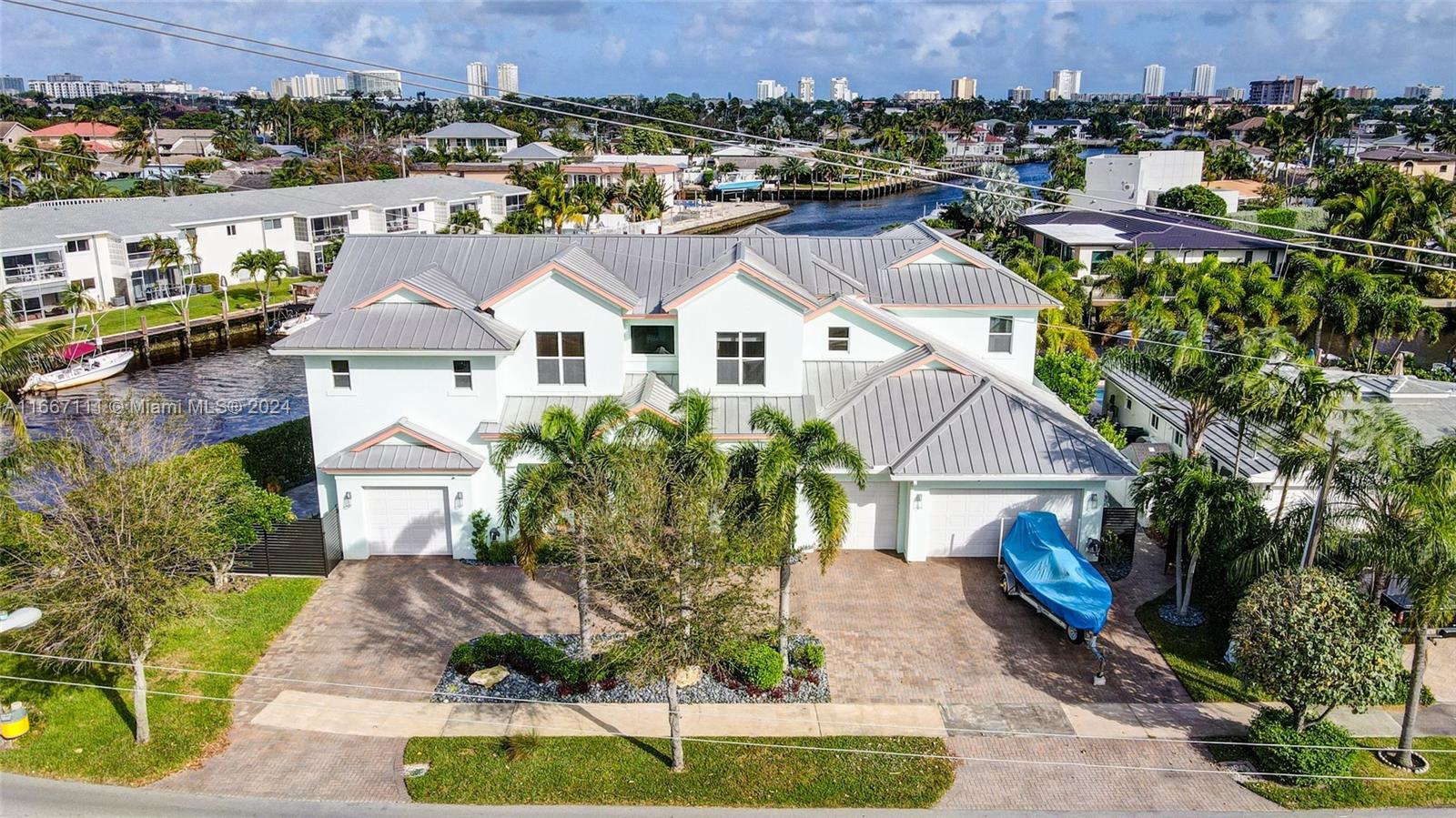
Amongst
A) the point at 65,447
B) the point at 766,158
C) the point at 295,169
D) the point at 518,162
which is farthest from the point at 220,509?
the point at 766,158

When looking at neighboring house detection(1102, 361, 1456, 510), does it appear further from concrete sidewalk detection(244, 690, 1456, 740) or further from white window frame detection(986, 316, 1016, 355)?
concrete sidewalk detection(244, 690, 1456, 740)

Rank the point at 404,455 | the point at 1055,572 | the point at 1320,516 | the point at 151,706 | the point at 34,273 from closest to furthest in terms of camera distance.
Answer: the point at 1320,516, the point at 151,706, the point at 1055,572, the point at 404,455, the point at 34,273

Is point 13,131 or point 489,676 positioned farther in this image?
point 13,131

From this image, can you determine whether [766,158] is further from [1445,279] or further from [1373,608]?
[1373,608]

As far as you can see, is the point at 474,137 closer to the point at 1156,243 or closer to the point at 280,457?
the point at 1156,243

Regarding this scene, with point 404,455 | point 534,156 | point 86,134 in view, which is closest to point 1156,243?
point 404,455

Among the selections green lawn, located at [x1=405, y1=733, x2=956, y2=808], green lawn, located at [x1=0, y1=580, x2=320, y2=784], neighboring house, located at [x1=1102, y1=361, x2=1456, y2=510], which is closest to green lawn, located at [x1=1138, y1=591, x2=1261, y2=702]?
neighboring house, located at [x1=1102, y1=361, x2=1456, y2=510]

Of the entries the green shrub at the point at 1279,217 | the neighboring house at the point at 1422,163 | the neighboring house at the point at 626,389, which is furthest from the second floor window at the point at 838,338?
the neighboring house at the point at 1422,163

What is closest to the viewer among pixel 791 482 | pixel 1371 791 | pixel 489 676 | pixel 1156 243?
pixel 1371 791
